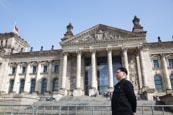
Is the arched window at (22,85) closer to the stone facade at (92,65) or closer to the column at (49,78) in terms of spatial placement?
the stone facade at (92,65)

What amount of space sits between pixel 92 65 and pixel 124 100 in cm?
2921

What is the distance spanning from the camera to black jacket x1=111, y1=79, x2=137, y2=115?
4.07 meters

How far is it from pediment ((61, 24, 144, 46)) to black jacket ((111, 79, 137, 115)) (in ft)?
98.9

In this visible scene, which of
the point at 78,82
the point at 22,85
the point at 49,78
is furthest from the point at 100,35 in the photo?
the point at 22,85

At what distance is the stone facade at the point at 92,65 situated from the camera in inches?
1275

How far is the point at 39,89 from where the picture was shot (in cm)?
3819

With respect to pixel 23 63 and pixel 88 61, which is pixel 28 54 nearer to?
pixel 23 63

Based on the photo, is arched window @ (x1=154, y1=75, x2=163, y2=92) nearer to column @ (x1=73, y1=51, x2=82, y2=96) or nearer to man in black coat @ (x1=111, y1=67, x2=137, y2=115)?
column @ (x1=73, y1=51, x2=82, y2=96)

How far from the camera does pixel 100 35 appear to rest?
35.3m

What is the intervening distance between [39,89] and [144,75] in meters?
24.3

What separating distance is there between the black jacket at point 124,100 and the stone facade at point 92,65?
25309 mm

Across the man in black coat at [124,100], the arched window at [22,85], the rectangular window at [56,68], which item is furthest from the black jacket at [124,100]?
the arched window at [22,85]

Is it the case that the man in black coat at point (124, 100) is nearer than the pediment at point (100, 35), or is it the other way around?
the man in black coat at point (124, 100)

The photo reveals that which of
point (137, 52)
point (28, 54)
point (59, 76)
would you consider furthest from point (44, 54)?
point (137, 52)
